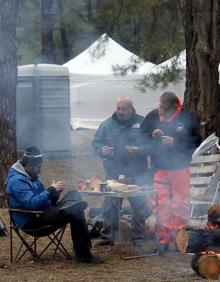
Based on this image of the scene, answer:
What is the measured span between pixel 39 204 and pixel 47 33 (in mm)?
19678

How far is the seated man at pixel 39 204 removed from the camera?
6988 mm

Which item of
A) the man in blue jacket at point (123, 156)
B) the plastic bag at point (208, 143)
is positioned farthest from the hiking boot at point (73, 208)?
the plastic bag at point (208, 143)

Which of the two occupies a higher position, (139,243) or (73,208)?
(73,208)

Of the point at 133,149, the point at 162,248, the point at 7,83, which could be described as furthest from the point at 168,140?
the point at 7,83

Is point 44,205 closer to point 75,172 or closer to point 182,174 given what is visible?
point 182,174

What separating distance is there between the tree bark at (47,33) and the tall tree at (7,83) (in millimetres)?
9068

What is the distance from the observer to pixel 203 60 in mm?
10312

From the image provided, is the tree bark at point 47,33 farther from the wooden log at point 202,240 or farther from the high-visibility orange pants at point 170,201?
the wooden log at point 202,240

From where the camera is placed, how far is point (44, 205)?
7105mm

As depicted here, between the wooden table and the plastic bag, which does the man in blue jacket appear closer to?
the wooden table

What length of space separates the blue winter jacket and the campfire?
128 centimetres

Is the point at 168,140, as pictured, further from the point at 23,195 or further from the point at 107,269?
the point at 23,195

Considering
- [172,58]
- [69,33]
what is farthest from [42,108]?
[69,33]

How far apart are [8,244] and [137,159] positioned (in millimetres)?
1633
